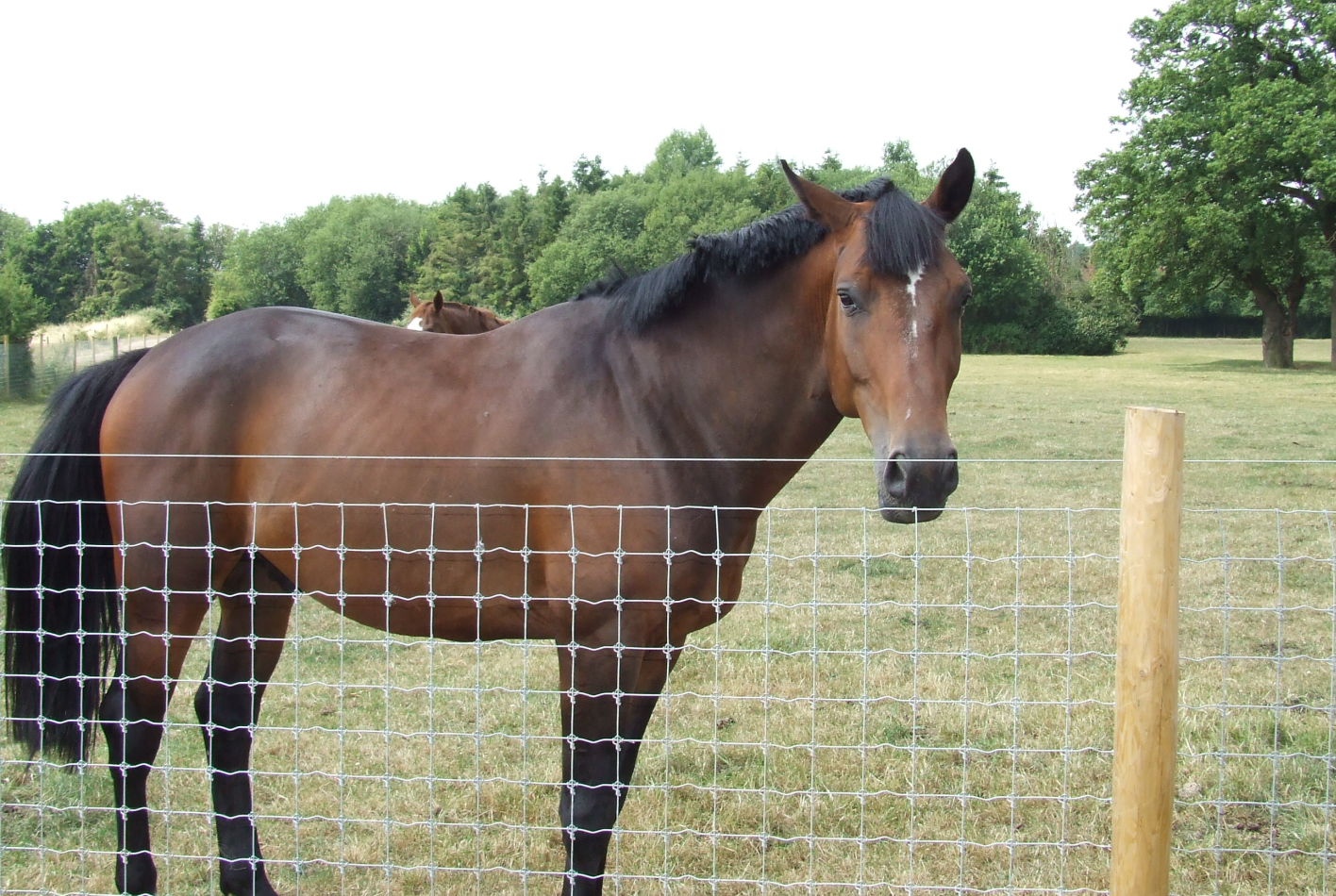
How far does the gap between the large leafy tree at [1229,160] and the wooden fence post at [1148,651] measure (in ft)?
104

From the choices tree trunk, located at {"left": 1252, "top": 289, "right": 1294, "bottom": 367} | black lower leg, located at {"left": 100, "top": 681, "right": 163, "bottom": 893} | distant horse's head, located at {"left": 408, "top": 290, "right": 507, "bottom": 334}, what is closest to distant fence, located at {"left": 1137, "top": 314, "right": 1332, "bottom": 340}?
tree trunk, located at {"left": 1252, "top": 289, "right": 1294, "bottom": 367}

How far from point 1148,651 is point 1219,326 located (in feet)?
193

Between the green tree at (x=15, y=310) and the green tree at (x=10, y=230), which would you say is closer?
the green tree at (x=15, y=310)

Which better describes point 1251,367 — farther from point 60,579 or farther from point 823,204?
point 60,579

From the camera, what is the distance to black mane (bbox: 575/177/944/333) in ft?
8.41

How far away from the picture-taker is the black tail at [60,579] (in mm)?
3232

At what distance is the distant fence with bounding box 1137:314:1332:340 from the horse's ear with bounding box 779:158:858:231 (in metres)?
55.7

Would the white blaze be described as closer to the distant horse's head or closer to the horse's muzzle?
the horse's muzzle

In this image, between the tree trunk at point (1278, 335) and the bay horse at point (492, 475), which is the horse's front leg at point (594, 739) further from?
the tree trunk at point (1278, 335)

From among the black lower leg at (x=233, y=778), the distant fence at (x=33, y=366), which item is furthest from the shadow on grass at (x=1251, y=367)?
the black lower leg at (x=233, y=778)

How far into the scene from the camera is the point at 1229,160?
28.7m

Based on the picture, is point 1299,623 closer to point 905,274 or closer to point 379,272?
point 905,274

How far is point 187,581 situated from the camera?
3.09m

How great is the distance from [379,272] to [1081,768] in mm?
66925
